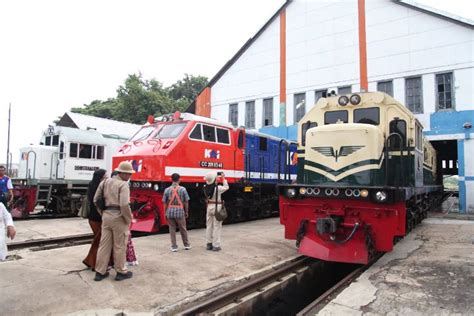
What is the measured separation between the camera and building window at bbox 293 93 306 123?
20484 millimetres

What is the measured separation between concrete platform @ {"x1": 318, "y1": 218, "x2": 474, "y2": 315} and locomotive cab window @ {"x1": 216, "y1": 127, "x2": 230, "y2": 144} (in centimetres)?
568

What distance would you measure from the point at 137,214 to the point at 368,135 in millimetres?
6101

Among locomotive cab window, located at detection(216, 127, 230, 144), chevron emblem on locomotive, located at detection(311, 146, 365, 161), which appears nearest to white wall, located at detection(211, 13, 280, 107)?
locomotive cab window, located at detection(216, 127, 230, 144)

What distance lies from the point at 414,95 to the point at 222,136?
11.2m

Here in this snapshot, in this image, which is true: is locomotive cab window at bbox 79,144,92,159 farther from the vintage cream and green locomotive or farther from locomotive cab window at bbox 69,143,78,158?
the vintage cream and green locomotive

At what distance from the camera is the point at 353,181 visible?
7039 millimetres

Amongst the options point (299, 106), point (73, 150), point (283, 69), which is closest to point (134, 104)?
point (283, 69)

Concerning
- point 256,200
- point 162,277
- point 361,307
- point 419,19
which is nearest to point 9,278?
point 162,277

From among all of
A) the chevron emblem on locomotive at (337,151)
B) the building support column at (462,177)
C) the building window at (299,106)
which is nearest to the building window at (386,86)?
the building support column at (462,177)

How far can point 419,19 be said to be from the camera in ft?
56.4

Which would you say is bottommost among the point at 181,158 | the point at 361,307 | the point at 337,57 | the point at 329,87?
the point at 361,307

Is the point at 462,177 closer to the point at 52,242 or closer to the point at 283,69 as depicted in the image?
the point at 283,69

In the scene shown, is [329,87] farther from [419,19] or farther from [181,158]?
[181,158]

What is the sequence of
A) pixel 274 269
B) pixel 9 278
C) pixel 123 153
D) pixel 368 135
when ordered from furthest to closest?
pixel 123 153 < pixel 368 135 < pixel 274 269 < pixel 9 278
